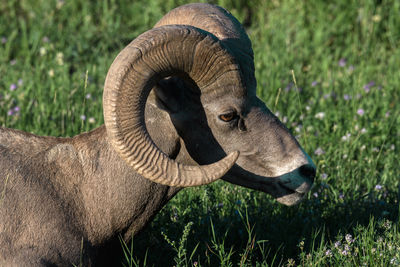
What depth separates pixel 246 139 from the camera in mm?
4516

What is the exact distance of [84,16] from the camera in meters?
9.77

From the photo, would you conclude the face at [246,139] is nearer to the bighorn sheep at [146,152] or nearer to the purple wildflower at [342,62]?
the bighorn sheep at [146,152]

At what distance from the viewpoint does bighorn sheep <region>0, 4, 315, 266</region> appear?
4047 millimetres

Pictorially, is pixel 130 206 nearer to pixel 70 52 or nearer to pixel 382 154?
pixel 382 154

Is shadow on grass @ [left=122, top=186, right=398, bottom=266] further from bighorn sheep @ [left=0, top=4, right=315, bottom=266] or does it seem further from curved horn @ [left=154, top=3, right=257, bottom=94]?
curved horn @ [left=154, top=3, right=257, bottom=94]

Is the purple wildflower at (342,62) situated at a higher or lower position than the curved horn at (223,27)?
lower

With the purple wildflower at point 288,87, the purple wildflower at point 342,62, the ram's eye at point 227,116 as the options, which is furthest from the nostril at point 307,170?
the purple wildflower at point 342,62

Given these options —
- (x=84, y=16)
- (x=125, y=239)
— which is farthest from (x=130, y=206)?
(x=84, y=16)

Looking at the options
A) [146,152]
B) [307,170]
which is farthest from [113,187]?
[307,170]

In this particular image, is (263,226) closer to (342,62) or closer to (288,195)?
(288,195)

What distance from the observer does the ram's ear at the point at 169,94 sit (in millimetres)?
4395

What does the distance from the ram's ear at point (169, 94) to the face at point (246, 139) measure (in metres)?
0.03

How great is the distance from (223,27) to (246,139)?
0.82 meters

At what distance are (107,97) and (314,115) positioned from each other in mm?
3991
